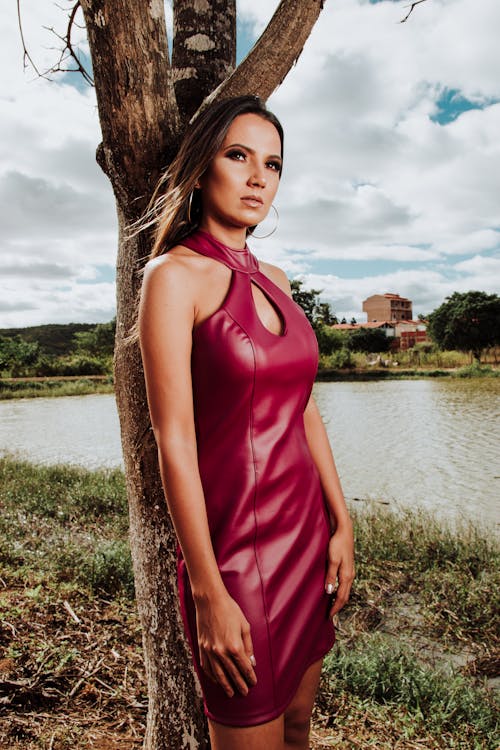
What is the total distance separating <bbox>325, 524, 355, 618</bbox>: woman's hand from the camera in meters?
1.38

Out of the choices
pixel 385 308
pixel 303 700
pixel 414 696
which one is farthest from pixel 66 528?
pixel 385 308

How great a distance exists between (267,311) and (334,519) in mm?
548

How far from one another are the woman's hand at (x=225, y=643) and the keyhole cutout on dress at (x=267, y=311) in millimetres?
587

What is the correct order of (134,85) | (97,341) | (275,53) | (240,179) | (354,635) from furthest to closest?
(97,341), (354,635), (275,53), (134,85), (240,179)

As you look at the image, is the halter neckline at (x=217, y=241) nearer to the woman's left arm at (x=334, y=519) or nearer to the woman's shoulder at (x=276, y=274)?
the woman's shoulder at (x=276, y=274)

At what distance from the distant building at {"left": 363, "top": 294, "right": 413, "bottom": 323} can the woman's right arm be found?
82591 mm

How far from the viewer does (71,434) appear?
1576 cm

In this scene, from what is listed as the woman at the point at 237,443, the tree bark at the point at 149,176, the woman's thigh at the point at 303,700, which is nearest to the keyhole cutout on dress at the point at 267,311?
the woman at the point at 237,443

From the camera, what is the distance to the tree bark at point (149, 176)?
1595 millimetres

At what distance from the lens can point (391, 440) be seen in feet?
45.3

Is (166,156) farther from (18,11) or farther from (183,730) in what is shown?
(183,730)

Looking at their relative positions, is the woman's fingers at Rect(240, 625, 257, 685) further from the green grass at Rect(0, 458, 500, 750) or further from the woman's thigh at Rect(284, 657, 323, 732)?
the green grass at Rect(0, 458, 500, 750)

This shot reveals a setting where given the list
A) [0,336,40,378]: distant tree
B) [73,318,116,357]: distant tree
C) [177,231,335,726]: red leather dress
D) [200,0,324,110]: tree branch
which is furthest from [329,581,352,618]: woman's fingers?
[73,318,116,357]: distant tree

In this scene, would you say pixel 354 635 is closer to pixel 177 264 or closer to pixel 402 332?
pixel 177 264
